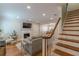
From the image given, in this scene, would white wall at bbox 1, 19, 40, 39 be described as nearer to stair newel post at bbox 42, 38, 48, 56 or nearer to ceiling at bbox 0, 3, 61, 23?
ceiling at bbox 0, 3, 61, 23

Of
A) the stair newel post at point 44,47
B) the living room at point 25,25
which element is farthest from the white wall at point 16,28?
the stair newel post at point 44,47

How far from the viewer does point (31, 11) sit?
1933mm

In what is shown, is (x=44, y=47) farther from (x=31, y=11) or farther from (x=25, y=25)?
(x=31, y=11)

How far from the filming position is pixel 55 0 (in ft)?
6.08

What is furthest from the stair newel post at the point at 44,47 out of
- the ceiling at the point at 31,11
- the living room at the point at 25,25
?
the ceiling at the point at 31,11

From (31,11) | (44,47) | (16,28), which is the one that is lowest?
(44,47)

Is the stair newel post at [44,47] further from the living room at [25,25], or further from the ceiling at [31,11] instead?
the ceiling at [31,11]

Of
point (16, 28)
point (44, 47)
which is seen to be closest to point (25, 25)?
point (16, 28)

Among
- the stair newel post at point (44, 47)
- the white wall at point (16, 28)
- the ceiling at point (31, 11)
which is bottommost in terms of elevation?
the stair newel post at point (44, 47)

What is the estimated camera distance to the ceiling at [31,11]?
186 cm

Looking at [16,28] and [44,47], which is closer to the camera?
[16,28]

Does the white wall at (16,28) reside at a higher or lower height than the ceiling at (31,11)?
lower

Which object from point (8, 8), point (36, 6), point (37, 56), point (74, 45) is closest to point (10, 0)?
point (8, 8)

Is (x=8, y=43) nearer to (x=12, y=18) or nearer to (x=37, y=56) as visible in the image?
(x=12, y=18)
